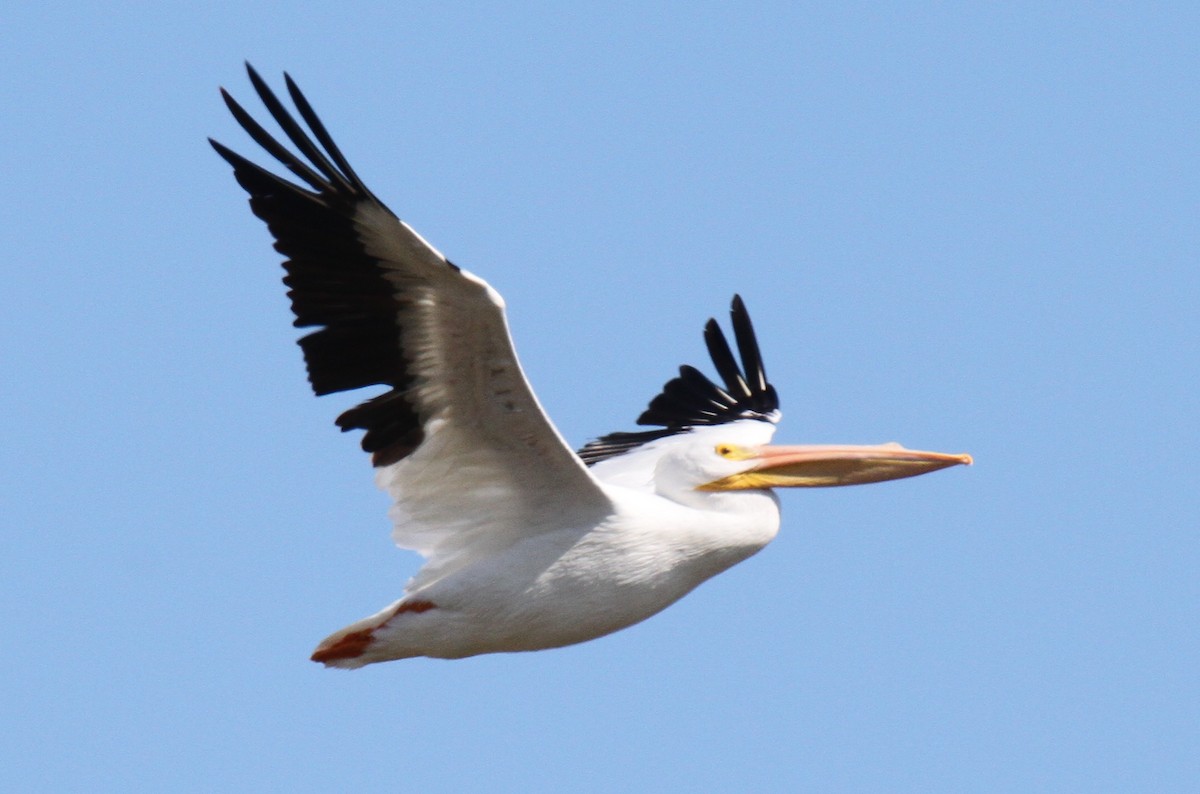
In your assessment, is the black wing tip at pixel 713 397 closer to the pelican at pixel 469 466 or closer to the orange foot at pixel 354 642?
the pelican at pixel 469 466

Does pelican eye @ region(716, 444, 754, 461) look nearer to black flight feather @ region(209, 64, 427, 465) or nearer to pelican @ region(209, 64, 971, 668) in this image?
pelican @ region(209, 64, 971, 668)

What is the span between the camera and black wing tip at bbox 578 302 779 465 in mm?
12000

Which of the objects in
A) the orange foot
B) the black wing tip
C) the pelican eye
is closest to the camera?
the orange foot

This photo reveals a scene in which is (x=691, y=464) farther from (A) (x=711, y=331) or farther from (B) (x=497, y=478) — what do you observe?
(A) (x=711, y=331)

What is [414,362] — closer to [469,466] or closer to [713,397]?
[469,466]

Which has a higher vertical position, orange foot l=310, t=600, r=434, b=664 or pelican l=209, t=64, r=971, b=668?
pelican l=209, t=64, r=971, b=668

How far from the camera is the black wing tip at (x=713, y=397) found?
1200 cm

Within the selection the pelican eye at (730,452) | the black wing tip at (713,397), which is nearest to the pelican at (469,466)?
the pelican eye at (730,452)

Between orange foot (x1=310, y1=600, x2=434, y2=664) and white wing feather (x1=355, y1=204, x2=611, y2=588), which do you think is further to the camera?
orange foot (x1=310, y1=600, x2=434, y2=664)

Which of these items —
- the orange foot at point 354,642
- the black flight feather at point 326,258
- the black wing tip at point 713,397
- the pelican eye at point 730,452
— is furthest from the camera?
the black wing tip at point 713,397

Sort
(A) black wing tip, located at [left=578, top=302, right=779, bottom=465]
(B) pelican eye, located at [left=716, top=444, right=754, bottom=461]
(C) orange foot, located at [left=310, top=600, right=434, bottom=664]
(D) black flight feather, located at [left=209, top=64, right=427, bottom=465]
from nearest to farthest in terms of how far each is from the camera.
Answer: (D) black flight feather, located at [left=209, top=64, right=427, bottom=465] → (C) orange foot, located at [left=310, top=600, right=434, bottom=664] → (B) pelican eye, located at [left=716, top=444, right=754, bottom=461] → (A) black wing tip, located at [left=578, top=302, right=779, bottom=465]

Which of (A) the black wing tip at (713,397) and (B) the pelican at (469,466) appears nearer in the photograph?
(B) the pelican at (469,466)

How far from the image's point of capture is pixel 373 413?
29.5ft

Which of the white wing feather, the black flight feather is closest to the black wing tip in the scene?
the white wing feather
